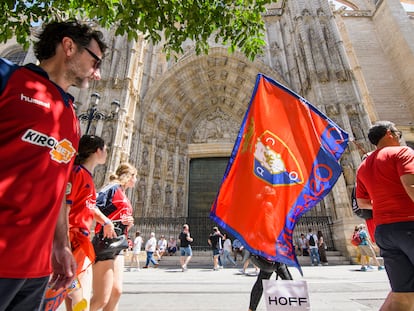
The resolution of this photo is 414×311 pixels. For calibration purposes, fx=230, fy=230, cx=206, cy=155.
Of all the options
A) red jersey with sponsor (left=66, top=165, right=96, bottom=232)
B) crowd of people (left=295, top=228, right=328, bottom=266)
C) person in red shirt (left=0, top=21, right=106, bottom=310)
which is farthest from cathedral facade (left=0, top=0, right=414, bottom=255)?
person in red shirt (left=0, top=21, right=106, bottom=310)

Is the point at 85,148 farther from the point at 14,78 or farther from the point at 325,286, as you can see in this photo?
the point at 325,286

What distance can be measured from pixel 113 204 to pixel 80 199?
20.6 inches

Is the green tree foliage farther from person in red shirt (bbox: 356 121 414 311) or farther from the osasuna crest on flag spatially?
person in red shirt (bbox: 356 121 414 311)

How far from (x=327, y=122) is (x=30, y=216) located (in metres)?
2.21

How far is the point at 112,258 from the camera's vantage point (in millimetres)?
1954

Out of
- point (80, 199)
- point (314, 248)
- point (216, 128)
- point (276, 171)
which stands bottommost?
point (314, 248)

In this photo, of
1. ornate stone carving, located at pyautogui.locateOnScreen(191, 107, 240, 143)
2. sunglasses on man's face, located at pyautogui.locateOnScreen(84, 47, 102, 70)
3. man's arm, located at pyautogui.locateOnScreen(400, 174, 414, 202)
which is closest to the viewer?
sunglasses on man's face, located at pyautogui.locateOnScreen(84, 47, 102, 70)

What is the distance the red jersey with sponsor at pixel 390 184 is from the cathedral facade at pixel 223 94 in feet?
29.6

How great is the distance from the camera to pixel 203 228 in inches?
467

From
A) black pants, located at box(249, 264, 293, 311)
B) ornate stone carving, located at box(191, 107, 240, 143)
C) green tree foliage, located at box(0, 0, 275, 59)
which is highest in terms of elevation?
ornate stone carving, located at box(191, 107, 240, 143)

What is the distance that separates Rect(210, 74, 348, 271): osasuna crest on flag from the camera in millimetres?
1841

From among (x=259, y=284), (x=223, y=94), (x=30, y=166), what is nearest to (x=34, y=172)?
(x=30, y=166)

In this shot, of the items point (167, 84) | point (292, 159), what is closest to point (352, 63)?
point (167, 84)

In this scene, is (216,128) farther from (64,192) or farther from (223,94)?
(64,192)
